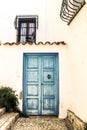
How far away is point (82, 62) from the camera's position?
8.00 meters

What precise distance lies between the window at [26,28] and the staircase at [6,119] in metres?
4.26

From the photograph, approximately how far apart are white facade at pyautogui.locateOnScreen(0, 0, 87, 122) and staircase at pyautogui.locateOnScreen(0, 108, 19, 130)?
1105mm

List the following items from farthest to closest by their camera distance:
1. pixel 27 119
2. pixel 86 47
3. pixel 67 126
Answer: pixel 27 119, pixel 67 126, pixel 86 47

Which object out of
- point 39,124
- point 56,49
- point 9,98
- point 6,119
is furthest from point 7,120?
point 56,49

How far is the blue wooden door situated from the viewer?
451 inches

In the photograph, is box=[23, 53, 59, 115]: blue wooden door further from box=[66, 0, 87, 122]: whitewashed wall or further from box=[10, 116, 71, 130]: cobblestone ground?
box=[66, 0, 87, 122]: whitewashed wall

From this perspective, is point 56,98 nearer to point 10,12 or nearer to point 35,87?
point 35,87

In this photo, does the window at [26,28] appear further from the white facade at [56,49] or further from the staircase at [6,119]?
the staircase at [6,119]

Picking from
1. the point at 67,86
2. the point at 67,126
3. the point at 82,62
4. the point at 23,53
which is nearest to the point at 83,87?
the point at 82,62

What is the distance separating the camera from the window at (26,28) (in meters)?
13.8

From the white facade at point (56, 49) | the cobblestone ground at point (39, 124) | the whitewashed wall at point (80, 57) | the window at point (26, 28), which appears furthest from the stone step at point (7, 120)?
the window at point (26, 28)

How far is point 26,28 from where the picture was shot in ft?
46.3

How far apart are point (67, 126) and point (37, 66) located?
2947mm

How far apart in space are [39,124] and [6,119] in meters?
1.11
